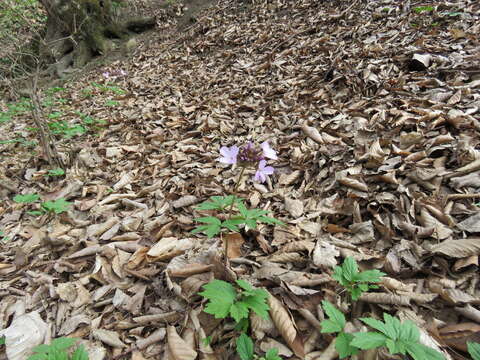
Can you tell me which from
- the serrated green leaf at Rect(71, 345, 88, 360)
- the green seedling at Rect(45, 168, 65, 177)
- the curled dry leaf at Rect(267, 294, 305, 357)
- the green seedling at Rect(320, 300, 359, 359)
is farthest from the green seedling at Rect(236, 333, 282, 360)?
the green seedling at Rect(45, 168, 65, 177)

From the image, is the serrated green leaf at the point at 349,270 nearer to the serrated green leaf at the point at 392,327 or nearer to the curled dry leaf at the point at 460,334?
the serrated green leaf at the point at 392,327

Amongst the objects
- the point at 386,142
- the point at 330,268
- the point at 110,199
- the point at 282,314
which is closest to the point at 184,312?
the point at 282,314

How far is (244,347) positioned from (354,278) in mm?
607

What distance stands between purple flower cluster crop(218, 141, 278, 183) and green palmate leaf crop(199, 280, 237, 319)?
0.56m

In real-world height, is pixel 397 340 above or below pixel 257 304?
below

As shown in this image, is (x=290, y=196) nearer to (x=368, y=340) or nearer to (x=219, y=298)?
(x=219, y=298)

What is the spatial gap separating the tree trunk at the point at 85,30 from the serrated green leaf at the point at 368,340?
876cm

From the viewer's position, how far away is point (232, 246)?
1907 millimetres

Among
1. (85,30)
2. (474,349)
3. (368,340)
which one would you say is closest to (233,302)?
(368,340)

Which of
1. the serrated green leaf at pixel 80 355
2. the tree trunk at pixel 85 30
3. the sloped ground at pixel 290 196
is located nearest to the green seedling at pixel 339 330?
the sloped ground at pixel 290 196

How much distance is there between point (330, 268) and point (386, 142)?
124 centimetres

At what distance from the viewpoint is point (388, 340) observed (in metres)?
1.13

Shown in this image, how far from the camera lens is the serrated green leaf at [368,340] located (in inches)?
44.7

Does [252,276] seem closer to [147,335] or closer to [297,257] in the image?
[297,257]
